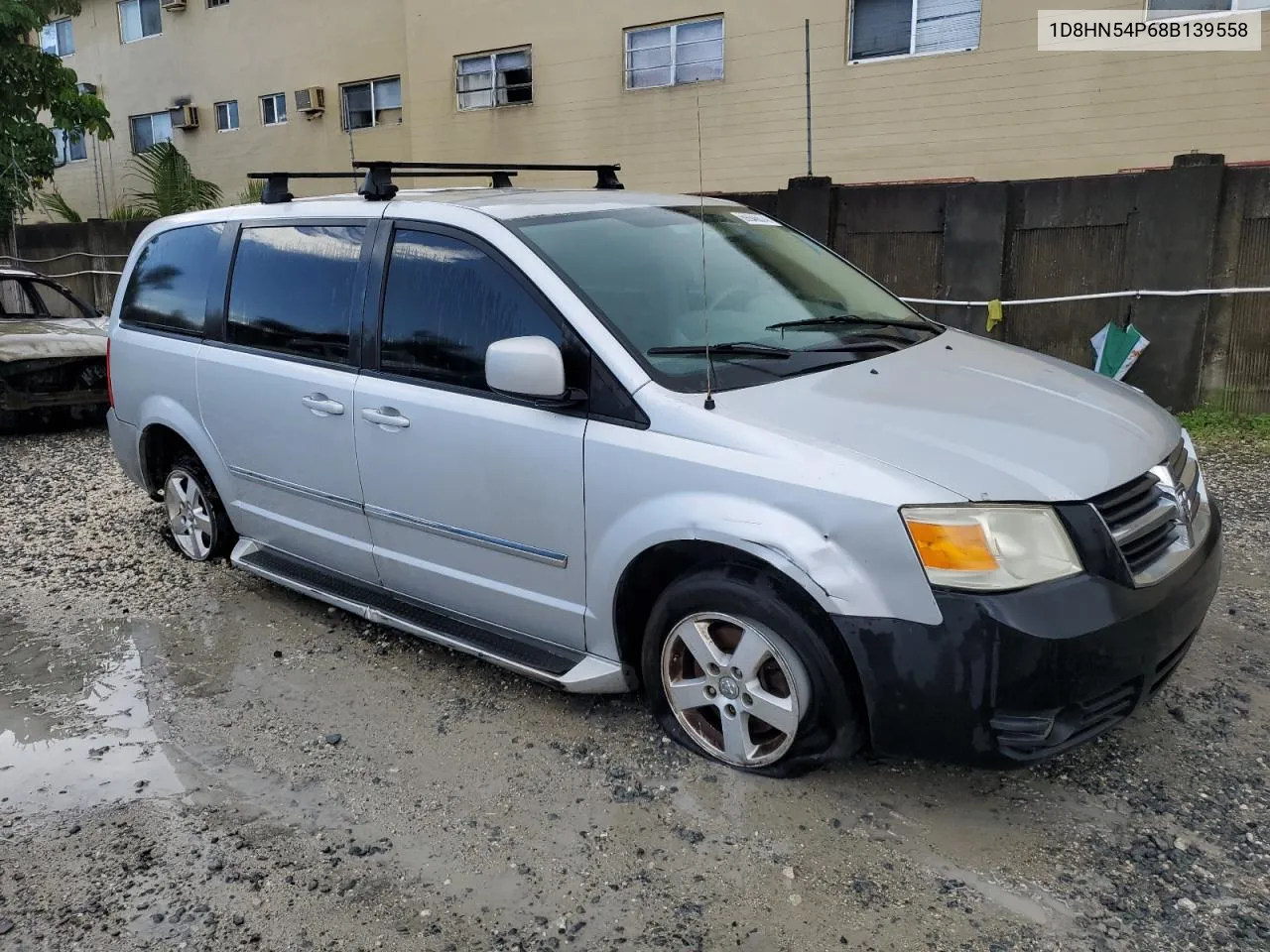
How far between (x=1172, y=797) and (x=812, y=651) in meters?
1.20

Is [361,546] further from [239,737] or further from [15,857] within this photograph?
[15,857]

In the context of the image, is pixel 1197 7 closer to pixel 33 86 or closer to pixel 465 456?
pixel 465 456

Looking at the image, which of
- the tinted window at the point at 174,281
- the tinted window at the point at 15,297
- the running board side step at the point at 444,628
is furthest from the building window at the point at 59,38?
the running board side step at the point at 444,628

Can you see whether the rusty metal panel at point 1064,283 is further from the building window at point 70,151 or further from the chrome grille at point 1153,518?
the building window at point 70,151

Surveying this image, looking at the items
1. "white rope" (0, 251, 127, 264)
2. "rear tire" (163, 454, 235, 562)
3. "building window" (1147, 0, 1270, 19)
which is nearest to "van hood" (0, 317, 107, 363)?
"rear tire" (163, 454, 235, 562)

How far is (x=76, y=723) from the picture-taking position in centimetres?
380

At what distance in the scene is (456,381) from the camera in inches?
145

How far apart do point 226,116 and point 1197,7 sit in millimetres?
15783

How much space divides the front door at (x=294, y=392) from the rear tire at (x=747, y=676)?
150 cm

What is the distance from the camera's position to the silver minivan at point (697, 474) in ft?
8.89

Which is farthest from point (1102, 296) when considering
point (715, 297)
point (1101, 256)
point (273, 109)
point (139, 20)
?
point (139, 20)

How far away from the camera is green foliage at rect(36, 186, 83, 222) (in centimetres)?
1770

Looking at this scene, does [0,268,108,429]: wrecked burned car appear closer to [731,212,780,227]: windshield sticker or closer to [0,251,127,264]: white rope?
[731,212,780,227]: windshield sticker

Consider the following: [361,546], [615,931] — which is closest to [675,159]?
[361,546]
